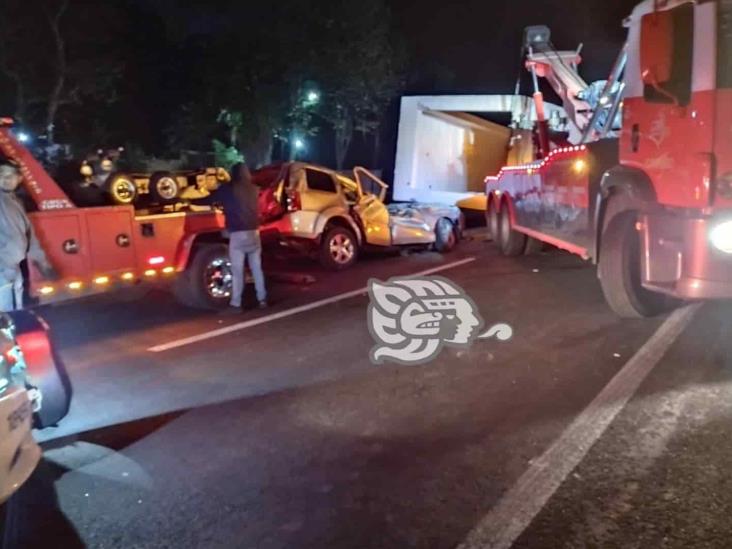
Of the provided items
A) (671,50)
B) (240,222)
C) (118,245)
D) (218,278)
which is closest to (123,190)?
(118,245)

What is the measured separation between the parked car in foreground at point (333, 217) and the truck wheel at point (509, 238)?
3.48 ft

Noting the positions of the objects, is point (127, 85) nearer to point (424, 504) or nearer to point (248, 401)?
point (248, 401)

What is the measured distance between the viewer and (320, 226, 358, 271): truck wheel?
40.1 ft

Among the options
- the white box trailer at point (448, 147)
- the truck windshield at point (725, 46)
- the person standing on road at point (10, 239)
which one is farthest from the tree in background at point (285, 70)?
the truck windshield at point (725, 46)

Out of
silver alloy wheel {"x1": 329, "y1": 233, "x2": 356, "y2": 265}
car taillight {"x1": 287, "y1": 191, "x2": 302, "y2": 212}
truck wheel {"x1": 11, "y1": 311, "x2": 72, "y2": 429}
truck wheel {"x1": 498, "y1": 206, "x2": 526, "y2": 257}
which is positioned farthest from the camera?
truck wheel {"x1": 498, "y1": 206, "x2": 526, "y2": 257}

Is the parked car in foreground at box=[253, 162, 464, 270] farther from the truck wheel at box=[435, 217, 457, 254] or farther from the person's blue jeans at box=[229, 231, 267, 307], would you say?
the person's blue jeans at box=[229, 231, 267, 307]

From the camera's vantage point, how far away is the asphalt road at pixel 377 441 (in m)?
3.98

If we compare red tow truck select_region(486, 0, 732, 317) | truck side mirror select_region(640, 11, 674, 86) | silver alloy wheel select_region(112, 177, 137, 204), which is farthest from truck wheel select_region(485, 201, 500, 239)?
truck side mirror select_region(640, 11, 674, 86)

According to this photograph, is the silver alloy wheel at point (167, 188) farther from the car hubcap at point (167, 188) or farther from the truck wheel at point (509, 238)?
the truck wheel at point (509, 238)

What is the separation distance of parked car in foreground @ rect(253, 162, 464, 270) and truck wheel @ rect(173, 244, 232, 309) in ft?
7.06

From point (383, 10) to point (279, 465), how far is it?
2750 centimetres

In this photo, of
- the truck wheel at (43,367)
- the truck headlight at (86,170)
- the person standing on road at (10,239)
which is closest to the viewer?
→ the truck wheel at (43,367)

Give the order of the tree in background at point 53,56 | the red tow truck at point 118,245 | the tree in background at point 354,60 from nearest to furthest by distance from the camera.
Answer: the red tow truck at point 118,245 < the tree in background at point 53,56 < the tree in background at point 354,60

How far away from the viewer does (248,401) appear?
6.03 meters
